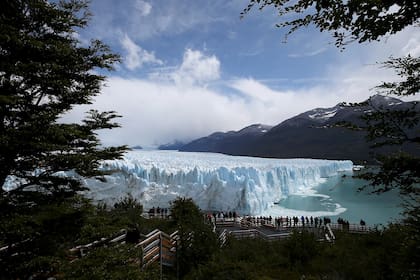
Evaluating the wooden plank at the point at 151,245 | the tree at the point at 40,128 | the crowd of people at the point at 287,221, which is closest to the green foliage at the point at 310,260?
the wooden plank at the point at 151,245

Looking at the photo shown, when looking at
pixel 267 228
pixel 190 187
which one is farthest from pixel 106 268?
pixel 190 187

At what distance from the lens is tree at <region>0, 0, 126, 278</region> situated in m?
5.46

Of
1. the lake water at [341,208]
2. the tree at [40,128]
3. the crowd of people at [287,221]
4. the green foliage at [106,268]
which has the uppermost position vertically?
the tree at [40,128]

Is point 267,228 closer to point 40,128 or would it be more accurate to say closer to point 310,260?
point 310,260

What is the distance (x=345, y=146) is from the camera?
455ft

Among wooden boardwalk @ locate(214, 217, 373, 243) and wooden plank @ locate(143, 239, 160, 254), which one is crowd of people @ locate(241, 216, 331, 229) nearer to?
wooden boardwalk @ locate(214, 217, 373, 243)

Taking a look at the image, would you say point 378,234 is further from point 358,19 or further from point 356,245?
point 358,19

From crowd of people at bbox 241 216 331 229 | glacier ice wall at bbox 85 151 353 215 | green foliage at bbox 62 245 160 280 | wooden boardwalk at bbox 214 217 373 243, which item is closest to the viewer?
green foliage at bbox 62 245 160 280

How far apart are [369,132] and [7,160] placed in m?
6.58

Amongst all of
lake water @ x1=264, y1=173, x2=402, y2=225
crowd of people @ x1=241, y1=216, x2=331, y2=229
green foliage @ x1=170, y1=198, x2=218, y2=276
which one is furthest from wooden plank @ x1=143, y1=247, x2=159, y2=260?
lake water @ x1=264, y1=173, x2=402, y2=225

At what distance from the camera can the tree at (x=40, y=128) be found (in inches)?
215

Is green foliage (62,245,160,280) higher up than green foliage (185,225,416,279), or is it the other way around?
green foliage (62,245,160,280)

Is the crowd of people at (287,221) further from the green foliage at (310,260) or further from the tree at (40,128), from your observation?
the tree at (40,128)

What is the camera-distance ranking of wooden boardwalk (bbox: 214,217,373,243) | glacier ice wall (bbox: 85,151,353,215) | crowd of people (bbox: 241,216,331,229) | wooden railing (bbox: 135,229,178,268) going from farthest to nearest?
glacier ice wall (bbox: 85,151,353,215) < crowd of people (bbox: 241,216,331,229) < wooden boardwalk (bbox: 214,217,373,243) < wooden railing (bbox: 135,229,178,268)
